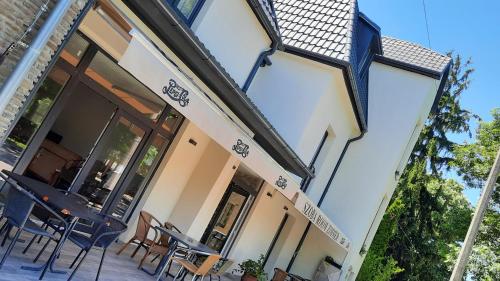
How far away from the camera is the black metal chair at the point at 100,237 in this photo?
616 centimetres

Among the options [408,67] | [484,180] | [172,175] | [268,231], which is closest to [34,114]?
[172,175]

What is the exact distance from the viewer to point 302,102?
12766mm

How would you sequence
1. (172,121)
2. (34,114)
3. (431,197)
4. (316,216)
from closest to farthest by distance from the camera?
(34,114), (172,121), (316,216), (431,197)

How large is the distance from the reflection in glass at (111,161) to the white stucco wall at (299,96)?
4429 millimetres

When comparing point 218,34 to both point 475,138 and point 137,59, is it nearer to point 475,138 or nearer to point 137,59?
point 137,59

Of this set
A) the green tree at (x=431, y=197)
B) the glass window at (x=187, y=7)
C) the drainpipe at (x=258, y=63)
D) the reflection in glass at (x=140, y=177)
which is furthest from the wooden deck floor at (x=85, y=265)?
the green tree at (x=431, y=197)

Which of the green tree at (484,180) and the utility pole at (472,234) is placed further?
the green tree at (484,180)

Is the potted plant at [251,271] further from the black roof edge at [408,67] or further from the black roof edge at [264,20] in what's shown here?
the black roof edge at [408,67]

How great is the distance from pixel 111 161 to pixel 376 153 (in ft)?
41.5

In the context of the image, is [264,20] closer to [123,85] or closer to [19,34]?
[123,85]

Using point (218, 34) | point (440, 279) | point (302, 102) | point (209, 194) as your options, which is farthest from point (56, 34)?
point (440, 279)

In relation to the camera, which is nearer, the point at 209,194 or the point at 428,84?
the point at 209,194

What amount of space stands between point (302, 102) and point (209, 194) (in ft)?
14.0

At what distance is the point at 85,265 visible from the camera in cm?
718
